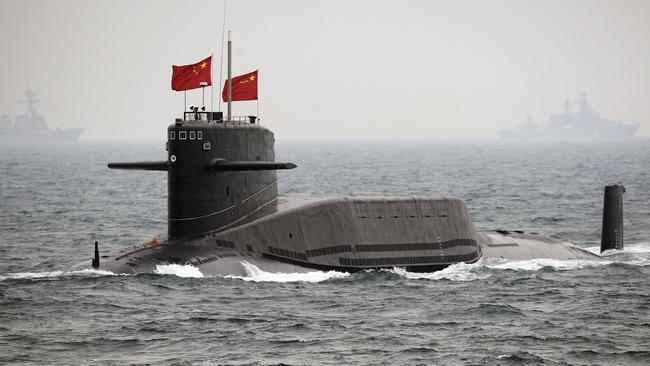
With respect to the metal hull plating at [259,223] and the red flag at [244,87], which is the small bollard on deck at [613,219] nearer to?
the metal hull plating at [259,223]

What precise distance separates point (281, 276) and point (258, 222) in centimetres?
203

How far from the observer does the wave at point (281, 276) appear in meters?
31.8

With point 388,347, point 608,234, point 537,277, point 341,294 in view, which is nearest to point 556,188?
point 608,234

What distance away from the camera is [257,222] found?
1316 inches

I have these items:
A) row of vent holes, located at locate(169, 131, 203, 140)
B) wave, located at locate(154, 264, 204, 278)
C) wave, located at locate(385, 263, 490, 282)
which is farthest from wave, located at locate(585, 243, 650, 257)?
wave, located at locate(154, 264, 204, 278)

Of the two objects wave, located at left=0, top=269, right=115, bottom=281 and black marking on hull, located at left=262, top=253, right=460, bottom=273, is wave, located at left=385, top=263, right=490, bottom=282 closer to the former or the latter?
black marking on hull, located at left=262, top=253, right=460, bottom=273

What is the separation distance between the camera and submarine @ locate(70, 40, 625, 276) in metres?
32.3

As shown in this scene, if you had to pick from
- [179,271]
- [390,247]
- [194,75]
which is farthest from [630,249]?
[179,271]

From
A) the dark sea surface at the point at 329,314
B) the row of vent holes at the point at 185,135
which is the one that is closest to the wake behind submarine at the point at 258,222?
the row of vent holes at the point at 185,135

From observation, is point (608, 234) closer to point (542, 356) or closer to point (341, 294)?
point (341, 294)

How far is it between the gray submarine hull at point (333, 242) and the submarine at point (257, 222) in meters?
0.04

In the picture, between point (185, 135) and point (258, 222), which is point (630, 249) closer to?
point (258, 222)

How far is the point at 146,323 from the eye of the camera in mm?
26359

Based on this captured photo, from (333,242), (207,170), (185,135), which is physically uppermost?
(185,135)
